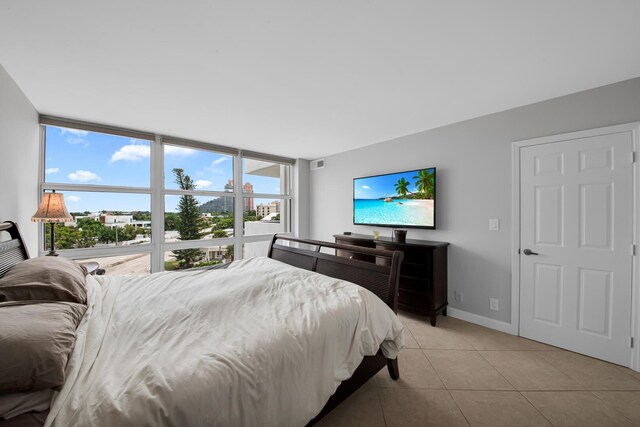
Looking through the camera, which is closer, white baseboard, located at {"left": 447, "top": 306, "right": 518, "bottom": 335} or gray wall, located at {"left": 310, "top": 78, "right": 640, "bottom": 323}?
gray wall, located at {"left": 310, "top": 78, "right": 640, "bottom": 323}

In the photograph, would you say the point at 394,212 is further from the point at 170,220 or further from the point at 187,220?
the point at 170,220

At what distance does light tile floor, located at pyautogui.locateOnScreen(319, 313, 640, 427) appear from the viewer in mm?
1552

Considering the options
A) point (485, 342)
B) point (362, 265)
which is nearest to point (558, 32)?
point (362, 265)

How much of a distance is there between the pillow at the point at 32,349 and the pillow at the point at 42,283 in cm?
31

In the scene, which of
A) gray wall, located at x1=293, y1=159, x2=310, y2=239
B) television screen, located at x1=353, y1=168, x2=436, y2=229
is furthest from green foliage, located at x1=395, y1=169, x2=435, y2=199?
gray wall, located at x1=293, y1=159, x2=310, y2=239

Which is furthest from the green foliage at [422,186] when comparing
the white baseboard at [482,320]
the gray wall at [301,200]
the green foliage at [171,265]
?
the green foliage at [171,265]

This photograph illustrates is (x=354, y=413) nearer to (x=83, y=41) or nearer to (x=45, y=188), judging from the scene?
(x=83, y=41)

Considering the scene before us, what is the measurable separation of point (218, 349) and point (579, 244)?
3076mm

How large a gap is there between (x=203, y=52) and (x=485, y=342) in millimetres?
3537

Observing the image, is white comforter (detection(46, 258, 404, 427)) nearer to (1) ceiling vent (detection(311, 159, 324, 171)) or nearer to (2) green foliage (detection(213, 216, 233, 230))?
(2) green foliage (detection(213, 216, 233, 230))

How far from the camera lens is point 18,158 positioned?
222 cm

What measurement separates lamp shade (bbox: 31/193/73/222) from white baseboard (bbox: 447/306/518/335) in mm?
4271

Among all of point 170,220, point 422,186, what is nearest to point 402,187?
point 422,186

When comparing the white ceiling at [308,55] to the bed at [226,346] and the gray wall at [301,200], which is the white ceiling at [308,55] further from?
the gray wall at [301,200]
